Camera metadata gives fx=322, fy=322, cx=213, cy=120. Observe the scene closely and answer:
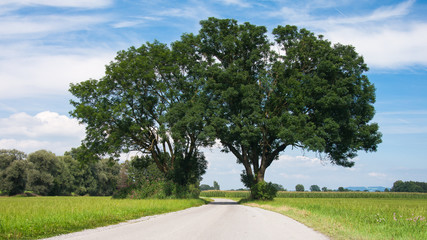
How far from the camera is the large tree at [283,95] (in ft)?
98.4

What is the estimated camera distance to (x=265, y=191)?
3312cm

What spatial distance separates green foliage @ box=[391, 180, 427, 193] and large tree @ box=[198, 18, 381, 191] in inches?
4903

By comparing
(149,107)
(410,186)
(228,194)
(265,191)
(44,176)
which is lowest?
(228,194)

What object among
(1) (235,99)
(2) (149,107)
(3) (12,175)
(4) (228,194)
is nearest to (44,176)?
(3) (12,175)

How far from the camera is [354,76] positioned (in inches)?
1198

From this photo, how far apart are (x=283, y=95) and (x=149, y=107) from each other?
1425cm

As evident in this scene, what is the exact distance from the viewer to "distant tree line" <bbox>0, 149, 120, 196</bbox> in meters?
62.9

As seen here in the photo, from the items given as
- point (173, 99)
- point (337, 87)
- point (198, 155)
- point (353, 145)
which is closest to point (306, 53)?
point (337, 87)

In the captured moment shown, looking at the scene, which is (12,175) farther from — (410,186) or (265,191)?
(410,186)

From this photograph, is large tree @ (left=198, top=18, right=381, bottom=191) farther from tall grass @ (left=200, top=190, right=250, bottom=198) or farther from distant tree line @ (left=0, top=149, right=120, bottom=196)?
tall grass @ (left=200, top=190, right=250, bottom=198)

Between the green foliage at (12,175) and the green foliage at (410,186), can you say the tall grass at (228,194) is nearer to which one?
the green foliage at (12,175)

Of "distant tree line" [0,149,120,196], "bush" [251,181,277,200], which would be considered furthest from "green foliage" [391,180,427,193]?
"bush" [251,181,277,200]

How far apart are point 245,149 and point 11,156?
56268 mm

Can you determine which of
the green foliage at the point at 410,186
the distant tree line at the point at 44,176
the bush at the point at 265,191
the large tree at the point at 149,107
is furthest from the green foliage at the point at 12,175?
the green foliage at the point at 410,186
